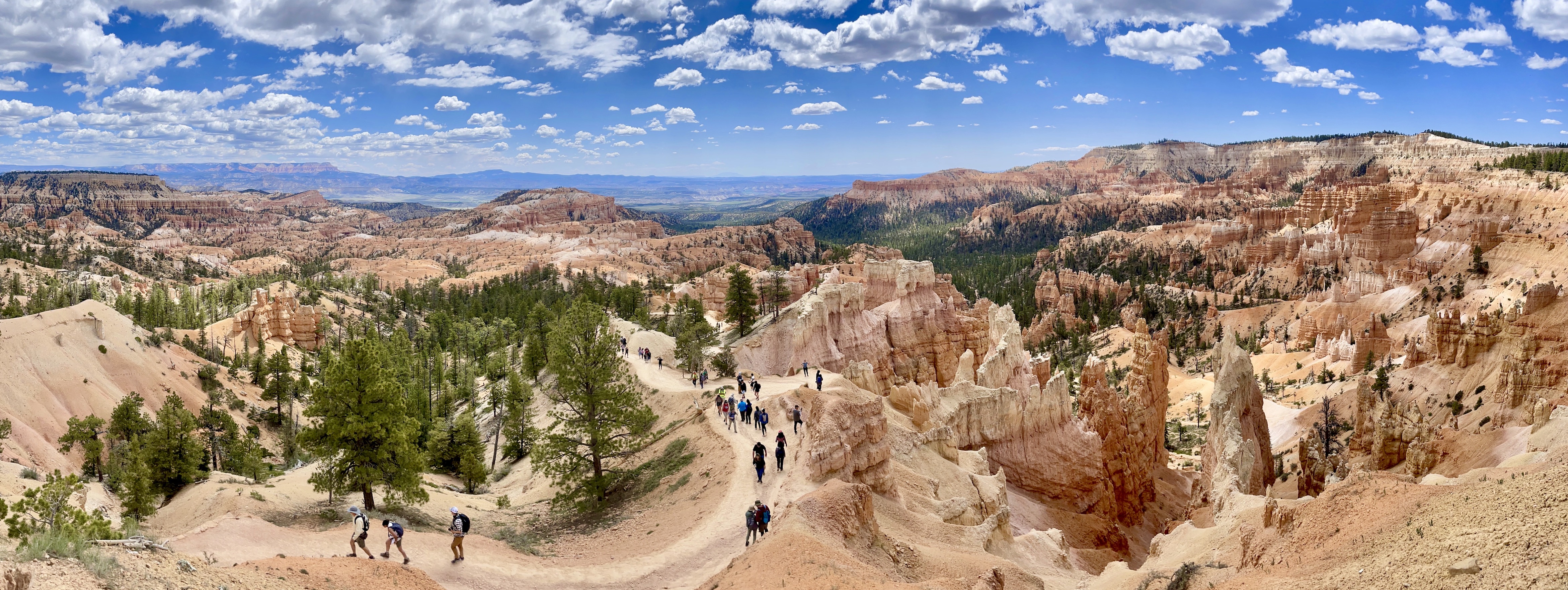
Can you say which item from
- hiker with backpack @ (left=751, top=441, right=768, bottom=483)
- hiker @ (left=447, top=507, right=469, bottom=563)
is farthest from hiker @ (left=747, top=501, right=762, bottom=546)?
hiker @ (left=447, top=507, right=469, bottom=563)

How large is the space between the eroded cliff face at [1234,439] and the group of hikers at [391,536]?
23.8 m

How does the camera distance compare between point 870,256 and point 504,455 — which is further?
point 870,256

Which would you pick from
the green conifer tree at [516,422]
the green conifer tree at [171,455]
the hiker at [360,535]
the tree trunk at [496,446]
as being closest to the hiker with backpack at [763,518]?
the hiker at [360,535]

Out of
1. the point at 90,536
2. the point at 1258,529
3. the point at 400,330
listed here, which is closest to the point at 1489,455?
the point at 1258,529

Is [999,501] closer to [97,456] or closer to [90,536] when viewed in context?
[90,536]

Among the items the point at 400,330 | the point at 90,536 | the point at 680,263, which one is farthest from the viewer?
the point at 680,263

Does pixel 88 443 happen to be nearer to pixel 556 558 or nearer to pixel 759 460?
pixel 556 558

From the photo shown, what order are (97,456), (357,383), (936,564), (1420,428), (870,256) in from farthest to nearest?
(870,256)
(97,456)
(1420,428)
(357,383)
(936,564)

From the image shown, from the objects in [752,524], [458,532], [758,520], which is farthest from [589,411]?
[758,520]

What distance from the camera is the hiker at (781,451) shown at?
26.8 m

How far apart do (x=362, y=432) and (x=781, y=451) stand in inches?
526

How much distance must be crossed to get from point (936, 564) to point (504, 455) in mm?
33298

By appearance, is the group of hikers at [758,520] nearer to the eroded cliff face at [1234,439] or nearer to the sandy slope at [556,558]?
the sandy slope at [556,558]

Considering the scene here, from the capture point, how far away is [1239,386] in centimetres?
4328
